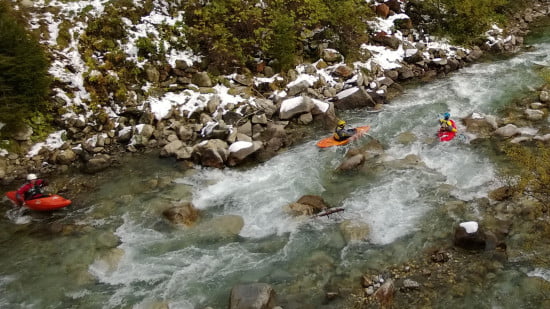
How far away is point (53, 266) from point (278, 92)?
27.6ft

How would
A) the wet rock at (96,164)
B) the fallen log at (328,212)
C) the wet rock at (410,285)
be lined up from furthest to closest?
the wet rock at (96,164)
the fallen log at (328,212)
the wet rock at (410,285)

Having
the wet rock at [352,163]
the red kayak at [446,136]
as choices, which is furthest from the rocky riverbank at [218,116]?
the red kayak at [446,136]

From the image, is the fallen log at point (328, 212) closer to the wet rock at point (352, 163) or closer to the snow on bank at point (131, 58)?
the wet rock at point (352, 163)

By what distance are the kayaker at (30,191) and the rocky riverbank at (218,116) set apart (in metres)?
1.06

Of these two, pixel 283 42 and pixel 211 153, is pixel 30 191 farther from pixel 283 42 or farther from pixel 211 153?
pixel 283 42

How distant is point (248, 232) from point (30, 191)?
5106 mm

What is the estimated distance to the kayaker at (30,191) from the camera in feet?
29.4

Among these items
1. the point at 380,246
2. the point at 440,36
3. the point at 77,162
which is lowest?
the point at 77,162

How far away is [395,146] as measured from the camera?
1072 cm

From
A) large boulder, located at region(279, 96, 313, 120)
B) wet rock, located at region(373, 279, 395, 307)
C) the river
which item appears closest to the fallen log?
the river

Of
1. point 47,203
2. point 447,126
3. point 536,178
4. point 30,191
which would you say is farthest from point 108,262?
point 447,126

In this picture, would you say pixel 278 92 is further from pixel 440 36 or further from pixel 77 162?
pixel 440 36

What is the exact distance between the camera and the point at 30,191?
898 centimetres

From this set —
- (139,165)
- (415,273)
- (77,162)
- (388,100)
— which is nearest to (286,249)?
(415,273)
